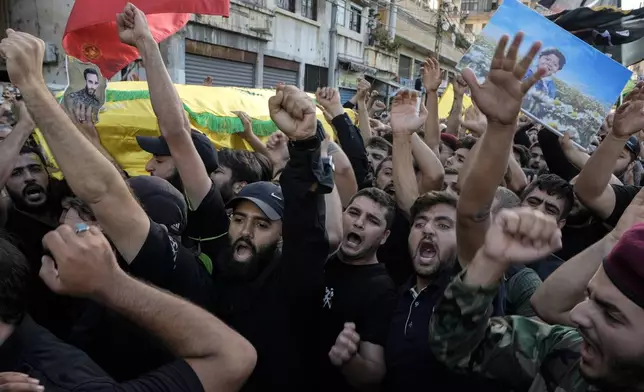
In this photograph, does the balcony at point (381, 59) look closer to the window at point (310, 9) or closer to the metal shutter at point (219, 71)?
the window at point (310, 9)

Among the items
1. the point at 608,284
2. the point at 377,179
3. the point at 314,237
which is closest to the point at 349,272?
the point at 314,237

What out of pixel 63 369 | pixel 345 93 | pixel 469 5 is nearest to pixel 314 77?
pixel 345 93

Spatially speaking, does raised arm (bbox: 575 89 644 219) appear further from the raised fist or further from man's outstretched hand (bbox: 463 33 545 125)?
the raised fist

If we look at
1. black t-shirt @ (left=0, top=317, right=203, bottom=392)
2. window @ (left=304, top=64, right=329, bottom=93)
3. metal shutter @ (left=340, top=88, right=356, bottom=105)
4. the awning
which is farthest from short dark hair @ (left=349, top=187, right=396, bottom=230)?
metal shutter @ (left=340, top=88, right=356, bottom=105)

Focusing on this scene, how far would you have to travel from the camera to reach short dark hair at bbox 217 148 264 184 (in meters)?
3.69

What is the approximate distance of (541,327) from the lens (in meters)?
1.56

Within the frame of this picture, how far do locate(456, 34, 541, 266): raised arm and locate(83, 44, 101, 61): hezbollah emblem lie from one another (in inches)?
108

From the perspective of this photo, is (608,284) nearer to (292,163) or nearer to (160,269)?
(292,163)

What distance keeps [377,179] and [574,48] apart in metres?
1.74

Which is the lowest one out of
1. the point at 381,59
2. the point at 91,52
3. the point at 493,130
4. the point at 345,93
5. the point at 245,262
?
the point at 245,262

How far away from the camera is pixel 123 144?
545 centimetres

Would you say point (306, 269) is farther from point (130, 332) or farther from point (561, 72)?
point (561, 72)

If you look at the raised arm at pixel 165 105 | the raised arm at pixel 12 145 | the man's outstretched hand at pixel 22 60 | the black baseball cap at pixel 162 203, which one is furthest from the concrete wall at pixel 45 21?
the man's outstretched hand at pixel 22 60

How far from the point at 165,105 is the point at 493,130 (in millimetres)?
1475
